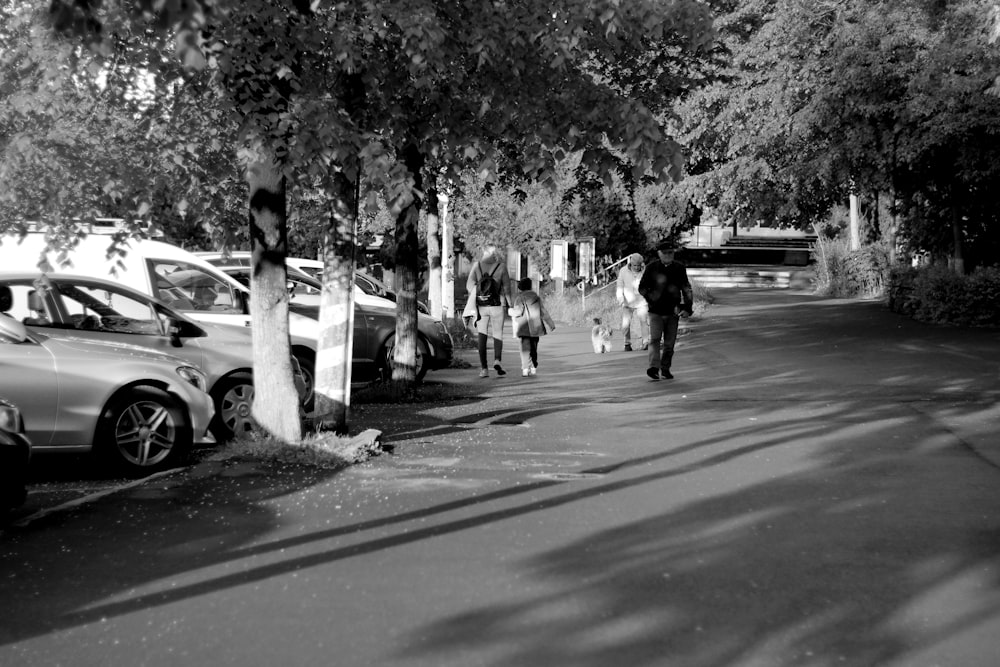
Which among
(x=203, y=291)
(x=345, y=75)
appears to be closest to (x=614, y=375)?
(x=203, y=291)

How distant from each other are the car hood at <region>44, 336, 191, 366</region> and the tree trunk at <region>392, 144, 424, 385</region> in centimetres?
534

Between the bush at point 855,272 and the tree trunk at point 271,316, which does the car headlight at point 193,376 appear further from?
the bush at point 855,272

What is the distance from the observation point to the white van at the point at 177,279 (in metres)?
14.9

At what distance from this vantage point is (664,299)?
17547 mm

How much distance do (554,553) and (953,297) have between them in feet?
81.6

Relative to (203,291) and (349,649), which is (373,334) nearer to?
(203,291)

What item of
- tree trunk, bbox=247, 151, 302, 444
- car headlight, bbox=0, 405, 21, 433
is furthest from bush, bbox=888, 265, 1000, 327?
car headlight, bbox=0, 405, 21, 433

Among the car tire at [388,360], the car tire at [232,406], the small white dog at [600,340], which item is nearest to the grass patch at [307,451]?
the car tire at [232,406]

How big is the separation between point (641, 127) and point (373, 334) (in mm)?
7739

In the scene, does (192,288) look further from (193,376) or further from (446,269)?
Answer: (446,269)

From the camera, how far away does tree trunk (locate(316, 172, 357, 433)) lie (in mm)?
11391

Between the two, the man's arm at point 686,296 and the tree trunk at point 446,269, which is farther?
the tree trunk at point 446,269

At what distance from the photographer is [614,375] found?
747 inches

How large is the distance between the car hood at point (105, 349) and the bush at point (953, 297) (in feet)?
71.4
